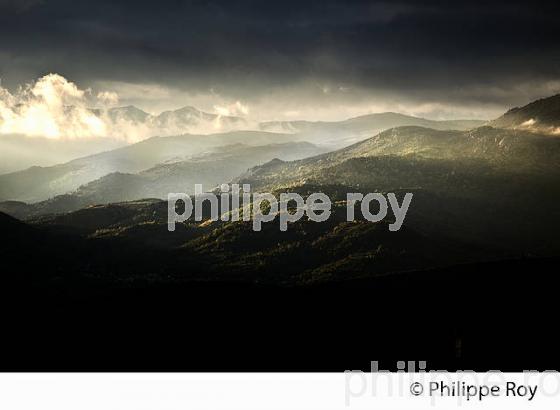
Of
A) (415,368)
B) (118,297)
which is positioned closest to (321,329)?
(415,368)

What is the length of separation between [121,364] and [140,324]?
1203cm

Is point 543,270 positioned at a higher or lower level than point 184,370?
higher

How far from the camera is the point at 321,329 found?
65500 mm

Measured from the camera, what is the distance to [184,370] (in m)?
56.5

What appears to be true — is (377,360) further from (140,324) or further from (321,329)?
A: (140,324)

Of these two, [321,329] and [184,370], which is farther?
[321,329]

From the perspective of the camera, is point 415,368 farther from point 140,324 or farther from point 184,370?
point 140,324
